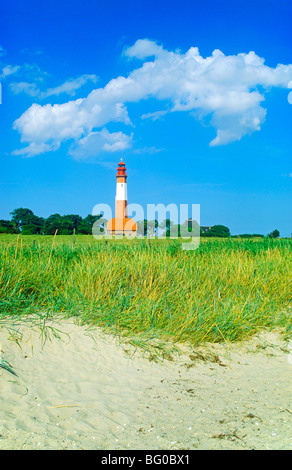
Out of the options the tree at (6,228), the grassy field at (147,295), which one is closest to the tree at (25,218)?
the tree at (6,228)

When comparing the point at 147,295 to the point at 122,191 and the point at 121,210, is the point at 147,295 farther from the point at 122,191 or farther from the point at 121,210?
the point at 122,191

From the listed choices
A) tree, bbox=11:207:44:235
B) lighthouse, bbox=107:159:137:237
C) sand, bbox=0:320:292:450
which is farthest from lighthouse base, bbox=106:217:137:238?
sand, bbox=0:320:292:450

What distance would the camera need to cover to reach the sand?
270 centimetres

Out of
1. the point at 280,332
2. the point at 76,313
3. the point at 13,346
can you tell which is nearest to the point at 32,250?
the point at 76,313

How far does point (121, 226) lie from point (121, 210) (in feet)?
10.0

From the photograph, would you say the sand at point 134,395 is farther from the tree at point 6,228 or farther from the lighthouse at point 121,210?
the lighthouse at point 121,210

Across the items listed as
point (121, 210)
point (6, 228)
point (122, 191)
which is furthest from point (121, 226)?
point (6, 228)

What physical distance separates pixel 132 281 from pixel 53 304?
4.37ft

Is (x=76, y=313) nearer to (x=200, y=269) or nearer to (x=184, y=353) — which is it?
(x=184, y=353)

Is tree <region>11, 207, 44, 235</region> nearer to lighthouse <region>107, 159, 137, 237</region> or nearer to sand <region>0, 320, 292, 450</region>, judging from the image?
lighthouse <region>107, 159, 137, 237</region>

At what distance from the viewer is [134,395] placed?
3.41 metres

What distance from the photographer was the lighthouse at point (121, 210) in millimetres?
48688

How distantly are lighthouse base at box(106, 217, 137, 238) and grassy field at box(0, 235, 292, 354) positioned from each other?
134ft

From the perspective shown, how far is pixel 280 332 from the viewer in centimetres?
548
